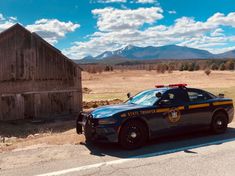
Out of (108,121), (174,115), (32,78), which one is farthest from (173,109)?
(32,78)

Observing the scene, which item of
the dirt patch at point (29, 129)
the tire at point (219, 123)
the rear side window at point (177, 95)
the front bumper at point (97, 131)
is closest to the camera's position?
the front bumper at point (97, 131)

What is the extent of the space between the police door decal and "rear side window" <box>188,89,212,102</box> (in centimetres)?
69

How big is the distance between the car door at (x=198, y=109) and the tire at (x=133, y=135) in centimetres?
149

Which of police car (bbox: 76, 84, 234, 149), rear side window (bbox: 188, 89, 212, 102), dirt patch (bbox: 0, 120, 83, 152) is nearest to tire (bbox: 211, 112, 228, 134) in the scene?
police car (bbox: 76, 84, 234, 149)

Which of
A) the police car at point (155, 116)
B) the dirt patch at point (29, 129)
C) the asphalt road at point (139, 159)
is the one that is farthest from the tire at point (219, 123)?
the dirt patch at point (29, 129)

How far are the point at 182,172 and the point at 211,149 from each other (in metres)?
1.95

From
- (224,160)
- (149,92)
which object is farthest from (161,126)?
(224,160)

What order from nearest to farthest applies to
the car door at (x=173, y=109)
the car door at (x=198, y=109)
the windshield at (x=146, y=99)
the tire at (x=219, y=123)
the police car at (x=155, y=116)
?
the police car at (x=155, y=116), the car door at (x=173, y=109), the windshield at (x=146, y=99), the car door at (x=198, y=109), the tire at (x=219, y=123)

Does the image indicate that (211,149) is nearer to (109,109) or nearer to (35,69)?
(109,109)

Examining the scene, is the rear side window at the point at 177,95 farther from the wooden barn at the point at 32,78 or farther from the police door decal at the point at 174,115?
the wooden barn at the point at 32,78

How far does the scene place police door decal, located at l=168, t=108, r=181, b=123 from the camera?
8977 mm

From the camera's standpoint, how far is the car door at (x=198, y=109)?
30.9 ft

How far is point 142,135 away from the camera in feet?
27.7

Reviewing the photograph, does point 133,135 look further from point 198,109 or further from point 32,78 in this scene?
point 32,78
